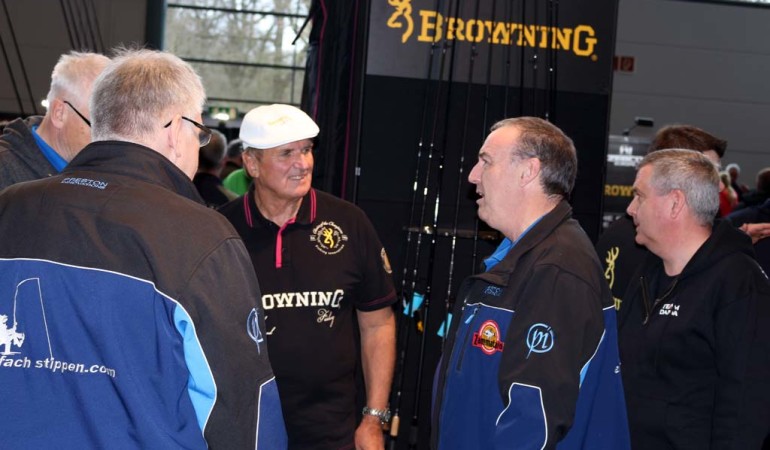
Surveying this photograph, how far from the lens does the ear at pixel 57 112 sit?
279 cm

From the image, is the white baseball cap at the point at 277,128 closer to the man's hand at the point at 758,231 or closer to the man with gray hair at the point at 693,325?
the man with gray hair at the point at 693,325

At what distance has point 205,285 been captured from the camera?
174 centimetres

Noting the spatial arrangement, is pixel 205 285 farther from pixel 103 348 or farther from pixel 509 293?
pixel 509 293

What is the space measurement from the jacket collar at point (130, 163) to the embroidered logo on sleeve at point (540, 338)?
88 centimetres

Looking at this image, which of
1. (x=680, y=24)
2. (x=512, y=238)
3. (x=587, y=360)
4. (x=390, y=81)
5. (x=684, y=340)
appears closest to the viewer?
(x=587, y=360)

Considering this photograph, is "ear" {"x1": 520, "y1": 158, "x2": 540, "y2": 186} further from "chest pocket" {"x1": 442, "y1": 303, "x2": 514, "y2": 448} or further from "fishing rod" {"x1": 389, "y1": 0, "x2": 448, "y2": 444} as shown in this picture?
"fishing rod" {"x1": 389, "y1": 0, "x2": 448, "y2": 444}

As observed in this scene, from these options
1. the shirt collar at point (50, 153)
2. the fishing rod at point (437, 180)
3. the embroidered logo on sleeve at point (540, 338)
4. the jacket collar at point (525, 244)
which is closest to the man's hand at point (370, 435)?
the fishing rod at point (437, 180)

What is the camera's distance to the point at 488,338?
2.28 m

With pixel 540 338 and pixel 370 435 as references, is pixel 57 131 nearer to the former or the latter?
pixel 370 435

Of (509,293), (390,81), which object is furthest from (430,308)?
(509,293)

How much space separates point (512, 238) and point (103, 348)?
1.18m

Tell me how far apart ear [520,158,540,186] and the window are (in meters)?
13.2

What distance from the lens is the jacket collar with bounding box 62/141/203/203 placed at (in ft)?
5.98

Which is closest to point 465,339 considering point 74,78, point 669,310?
point 669,310
